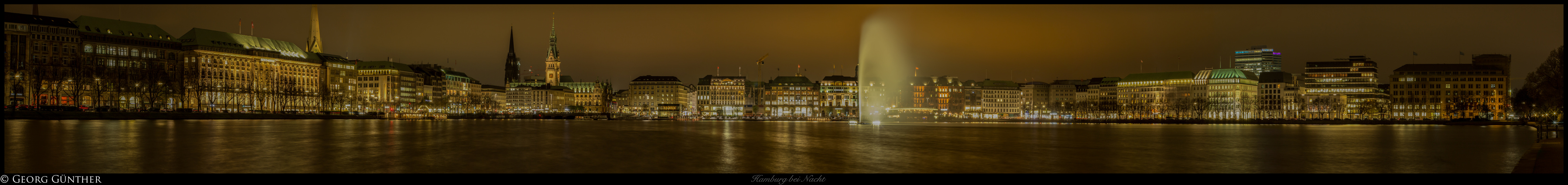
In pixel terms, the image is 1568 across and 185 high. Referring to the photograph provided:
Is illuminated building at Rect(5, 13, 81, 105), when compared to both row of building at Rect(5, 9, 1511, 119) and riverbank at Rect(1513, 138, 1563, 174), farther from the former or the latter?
riverbank at Rect(1513, 138, 1563, 174)

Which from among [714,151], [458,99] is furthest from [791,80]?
[714,151]

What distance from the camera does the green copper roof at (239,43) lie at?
440 feet

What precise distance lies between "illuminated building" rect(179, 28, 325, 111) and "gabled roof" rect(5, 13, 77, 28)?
13.1m

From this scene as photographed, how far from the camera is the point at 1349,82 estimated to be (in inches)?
6206

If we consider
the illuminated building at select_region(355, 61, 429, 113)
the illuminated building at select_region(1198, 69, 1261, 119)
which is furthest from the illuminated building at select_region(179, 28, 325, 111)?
the illuminated building at select_region(1198, 69, 1261, 119)

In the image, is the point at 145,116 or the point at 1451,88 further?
the point at 1451,88

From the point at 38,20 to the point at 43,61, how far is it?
7.82 metres

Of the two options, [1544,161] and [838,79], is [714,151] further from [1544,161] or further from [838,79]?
[838,79]

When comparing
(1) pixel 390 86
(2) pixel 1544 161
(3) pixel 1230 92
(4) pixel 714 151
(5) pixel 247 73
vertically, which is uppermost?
(5) pixel 247 73
